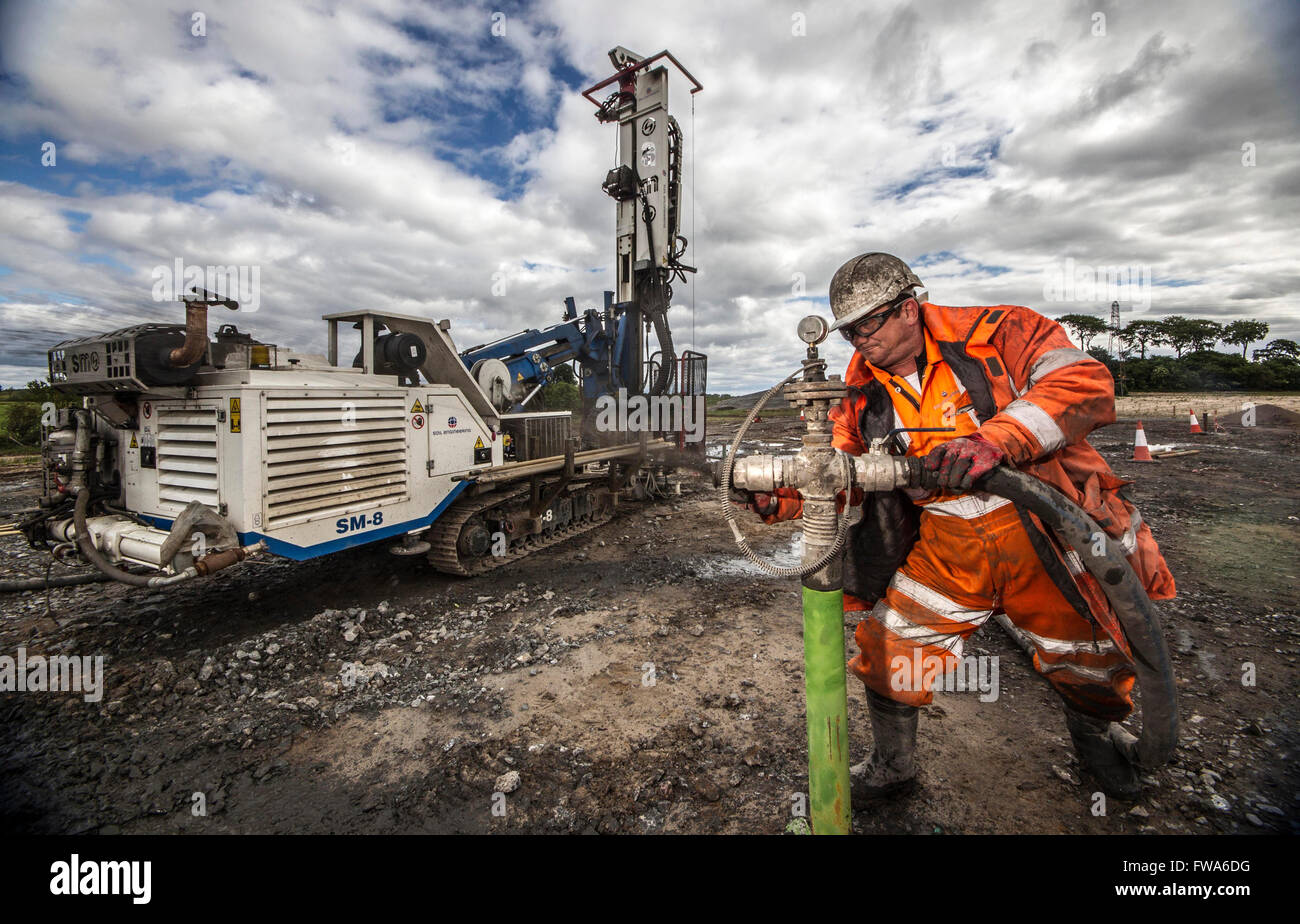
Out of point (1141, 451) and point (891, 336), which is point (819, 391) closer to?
point (891, 336)

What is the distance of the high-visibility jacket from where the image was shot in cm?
166

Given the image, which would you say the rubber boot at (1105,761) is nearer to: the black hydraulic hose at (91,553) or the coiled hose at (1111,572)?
the coiled hose at (1111,572)

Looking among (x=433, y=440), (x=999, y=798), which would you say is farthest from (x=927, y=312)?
(x=433, y=440)

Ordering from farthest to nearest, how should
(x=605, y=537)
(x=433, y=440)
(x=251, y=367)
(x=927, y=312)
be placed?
1. (x=605, y=537)
2. (x=433, y=440)
3. (x=251, y=367)
4. (x=927, y=312)

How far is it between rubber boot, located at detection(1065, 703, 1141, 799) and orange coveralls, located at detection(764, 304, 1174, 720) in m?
0.16

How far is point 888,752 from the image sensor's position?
90.4 inches

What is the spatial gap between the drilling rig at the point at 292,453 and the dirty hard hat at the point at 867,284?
3.67m

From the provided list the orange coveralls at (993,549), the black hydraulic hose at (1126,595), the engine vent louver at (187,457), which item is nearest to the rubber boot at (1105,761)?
the orange coveralls at (993,549)

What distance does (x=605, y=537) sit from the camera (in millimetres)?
7152

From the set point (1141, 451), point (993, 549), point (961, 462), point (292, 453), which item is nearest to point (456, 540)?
point (292, 453)

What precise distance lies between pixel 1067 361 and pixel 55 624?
6786 mm

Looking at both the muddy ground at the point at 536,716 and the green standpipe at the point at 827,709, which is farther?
the muddy ground at the point at 536,716

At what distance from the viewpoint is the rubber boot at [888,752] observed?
7.48 ft
